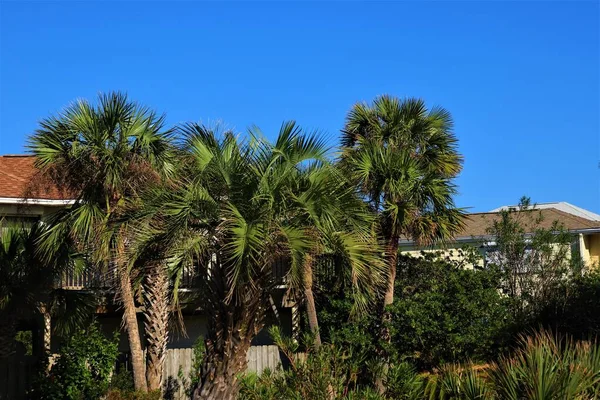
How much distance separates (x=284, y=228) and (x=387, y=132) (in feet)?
30.4

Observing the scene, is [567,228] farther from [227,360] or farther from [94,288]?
[227,360]

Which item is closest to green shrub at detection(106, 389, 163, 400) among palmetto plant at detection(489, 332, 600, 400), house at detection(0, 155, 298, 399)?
house at detection(0, 155, 298, 399)

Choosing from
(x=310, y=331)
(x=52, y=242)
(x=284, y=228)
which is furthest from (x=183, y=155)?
(x=310, y=331)

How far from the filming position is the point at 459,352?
64.2 ft

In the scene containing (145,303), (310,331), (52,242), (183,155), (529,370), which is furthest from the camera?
(310,331)

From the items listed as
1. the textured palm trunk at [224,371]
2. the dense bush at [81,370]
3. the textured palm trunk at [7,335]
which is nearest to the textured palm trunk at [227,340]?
the textured palm trunk at [224,371]

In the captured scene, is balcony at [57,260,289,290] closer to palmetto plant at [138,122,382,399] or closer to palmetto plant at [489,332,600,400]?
palmetto plant at [138,122,382,399]

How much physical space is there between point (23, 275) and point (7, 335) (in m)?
1.32

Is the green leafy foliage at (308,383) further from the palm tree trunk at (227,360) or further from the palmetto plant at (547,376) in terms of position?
the palmetto plant at (547,376)

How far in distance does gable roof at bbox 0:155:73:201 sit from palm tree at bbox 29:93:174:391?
0.91 m

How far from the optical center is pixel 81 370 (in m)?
18.0

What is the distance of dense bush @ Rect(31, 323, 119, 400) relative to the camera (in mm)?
17875

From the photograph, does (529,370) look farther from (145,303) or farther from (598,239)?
(598,239)

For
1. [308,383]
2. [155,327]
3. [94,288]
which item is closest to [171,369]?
[155,327]
